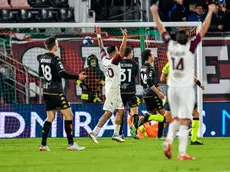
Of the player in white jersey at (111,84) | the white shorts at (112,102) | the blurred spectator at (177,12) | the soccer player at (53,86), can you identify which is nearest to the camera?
the soccer player at (53,86)

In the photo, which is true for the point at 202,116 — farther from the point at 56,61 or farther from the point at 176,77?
the point at 176,77

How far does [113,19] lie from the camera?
28016 mm

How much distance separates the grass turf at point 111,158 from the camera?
1272 cm

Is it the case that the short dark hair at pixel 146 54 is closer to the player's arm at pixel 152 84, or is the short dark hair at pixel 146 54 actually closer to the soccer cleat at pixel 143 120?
the player's arm at pixel 152 84

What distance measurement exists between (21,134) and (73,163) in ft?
31.1

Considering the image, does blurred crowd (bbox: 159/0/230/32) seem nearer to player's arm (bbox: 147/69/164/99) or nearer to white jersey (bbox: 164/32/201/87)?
player's arm (bbox: 147/69/164/99)

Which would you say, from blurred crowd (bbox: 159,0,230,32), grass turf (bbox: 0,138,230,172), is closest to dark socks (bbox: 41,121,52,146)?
grass turf (bbox: 0,138,230,172)

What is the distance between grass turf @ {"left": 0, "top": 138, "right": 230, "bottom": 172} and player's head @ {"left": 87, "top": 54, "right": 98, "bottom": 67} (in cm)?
435

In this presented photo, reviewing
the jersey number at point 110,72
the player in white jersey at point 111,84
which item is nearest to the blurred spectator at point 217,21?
the player in white jersey at point 111,84

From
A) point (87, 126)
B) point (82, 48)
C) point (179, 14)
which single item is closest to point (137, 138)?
point (87, 126)

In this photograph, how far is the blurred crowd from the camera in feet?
84.5

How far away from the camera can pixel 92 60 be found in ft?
77.6

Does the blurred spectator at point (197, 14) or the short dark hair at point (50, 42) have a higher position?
the blurred spectator at point (197, 14)

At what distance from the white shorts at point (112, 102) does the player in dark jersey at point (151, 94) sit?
3.55 ft
